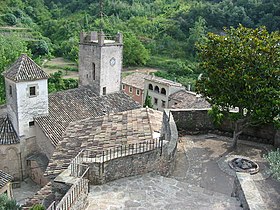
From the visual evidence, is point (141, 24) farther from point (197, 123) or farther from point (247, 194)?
point (247, 194)

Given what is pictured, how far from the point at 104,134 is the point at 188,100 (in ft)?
76.3

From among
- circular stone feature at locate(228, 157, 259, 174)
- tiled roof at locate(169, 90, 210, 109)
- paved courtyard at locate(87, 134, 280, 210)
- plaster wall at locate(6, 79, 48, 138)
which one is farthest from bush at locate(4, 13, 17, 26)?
circular stone feature at locate(228, 157, 259, 174)

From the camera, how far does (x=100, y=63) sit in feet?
87.1

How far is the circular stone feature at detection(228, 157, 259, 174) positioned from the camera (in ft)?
39.2

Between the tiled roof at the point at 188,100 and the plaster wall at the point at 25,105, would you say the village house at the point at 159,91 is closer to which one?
the tiled roof at the point at 188,100

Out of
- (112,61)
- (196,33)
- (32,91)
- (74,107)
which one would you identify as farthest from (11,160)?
(196,33)

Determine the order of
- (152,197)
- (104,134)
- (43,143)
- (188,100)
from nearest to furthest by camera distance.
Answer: (152,197) < (104,134) < (43,143) < (188,100)

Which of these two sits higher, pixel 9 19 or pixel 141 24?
pixel 141 24

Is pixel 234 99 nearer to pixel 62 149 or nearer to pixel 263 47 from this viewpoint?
pixel 263 47

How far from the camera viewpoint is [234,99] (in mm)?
13078

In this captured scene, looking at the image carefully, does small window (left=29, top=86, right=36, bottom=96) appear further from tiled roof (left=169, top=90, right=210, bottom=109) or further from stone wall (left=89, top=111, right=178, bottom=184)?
tiled roof (left=169, top=90, right=210, bottom=109)

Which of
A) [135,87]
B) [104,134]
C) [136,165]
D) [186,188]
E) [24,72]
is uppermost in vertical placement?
[24,72]

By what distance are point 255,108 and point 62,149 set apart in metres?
7.52

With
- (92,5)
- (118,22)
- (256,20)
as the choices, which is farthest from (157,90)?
(92,5)
